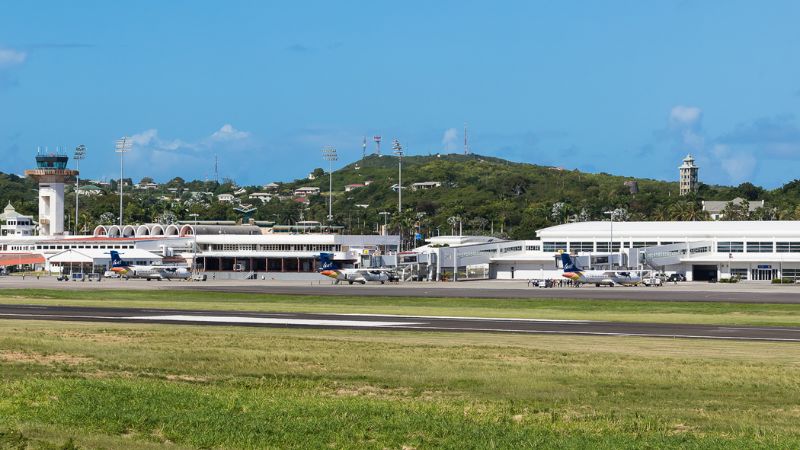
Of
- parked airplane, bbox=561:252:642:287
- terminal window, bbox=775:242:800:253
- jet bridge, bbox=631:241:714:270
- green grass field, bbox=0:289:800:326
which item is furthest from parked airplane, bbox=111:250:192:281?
terminal window, bbox=775:242:800:253

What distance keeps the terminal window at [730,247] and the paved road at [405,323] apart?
104 metres

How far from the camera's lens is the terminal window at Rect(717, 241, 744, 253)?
160 m

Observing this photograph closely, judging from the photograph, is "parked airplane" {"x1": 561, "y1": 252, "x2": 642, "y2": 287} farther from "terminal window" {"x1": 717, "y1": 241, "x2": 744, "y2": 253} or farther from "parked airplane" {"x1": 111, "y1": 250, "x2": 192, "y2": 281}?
"parked airplane" {"x1": 111, "y1": 250, "x2": 192, "y2": 281}

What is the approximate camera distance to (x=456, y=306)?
84125 millimetres

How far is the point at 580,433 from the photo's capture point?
2627 centimetres

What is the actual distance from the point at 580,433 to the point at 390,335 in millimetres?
26420

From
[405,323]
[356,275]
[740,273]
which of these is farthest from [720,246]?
[405,323]

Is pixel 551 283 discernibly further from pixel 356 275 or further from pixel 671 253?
pixel 671 253

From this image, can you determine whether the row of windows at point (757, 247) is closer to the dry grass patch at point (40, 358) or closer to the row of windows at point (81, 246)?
the row of windows at point (81, 246)

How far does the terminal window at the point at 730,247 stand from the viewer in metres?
160

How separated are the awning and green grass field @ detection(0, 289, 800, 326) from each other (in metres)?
84.6

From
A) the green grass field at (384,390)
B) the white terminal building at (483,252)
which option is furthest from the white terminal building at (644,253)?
the green grass field at (384,390)

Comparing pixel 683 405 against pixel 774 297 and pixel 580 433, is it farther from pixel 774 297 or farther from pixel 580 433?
pixel 774 297

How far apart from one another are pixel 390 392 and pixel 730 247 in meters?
137
